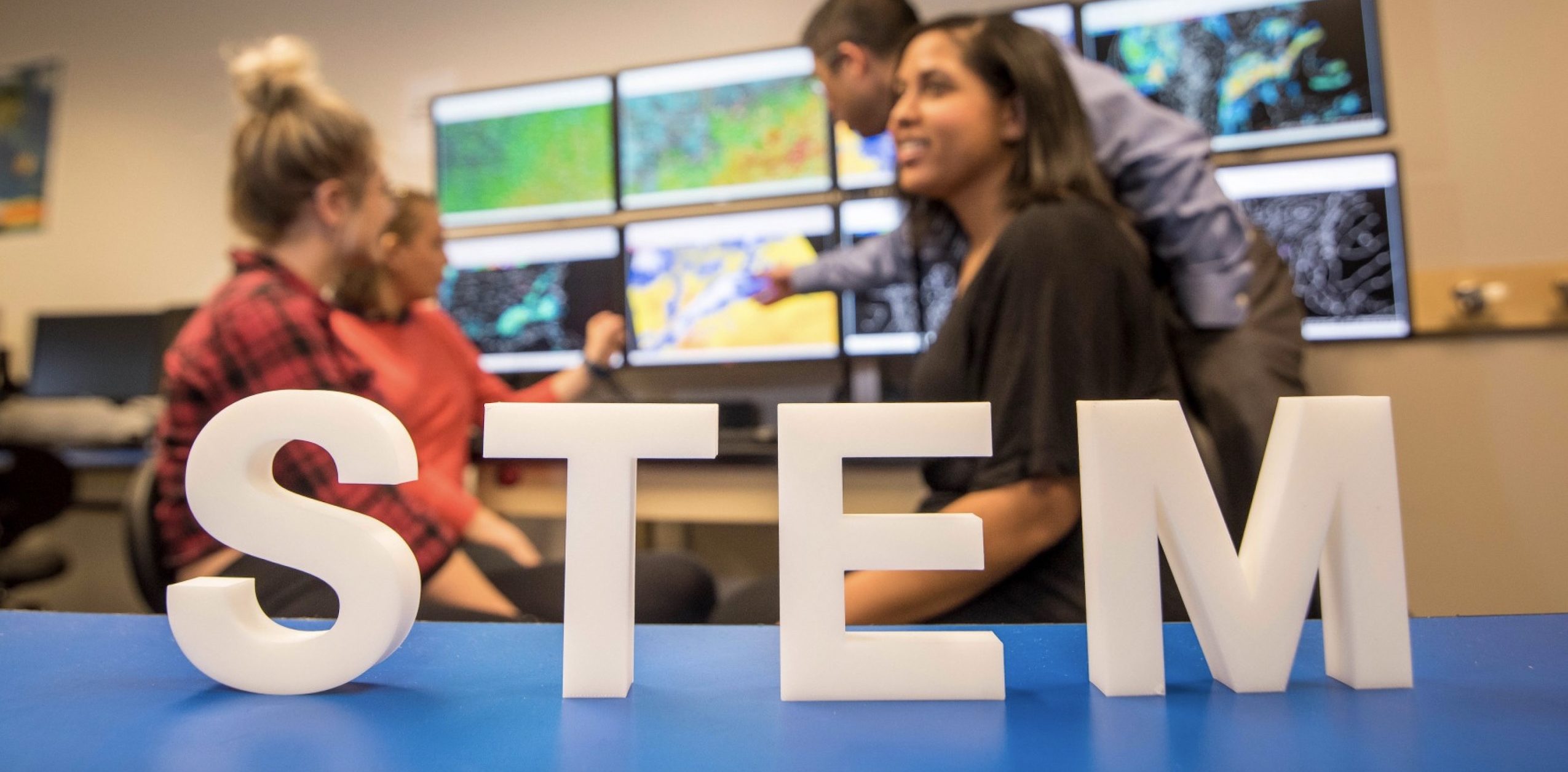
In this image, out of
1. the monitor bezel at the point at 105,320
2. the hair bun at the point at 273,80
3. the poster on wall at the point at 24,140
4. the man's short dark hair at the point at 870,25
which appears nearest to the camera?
the hair bun at the point at 273,80

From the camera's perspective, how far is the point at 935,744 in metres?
0.47

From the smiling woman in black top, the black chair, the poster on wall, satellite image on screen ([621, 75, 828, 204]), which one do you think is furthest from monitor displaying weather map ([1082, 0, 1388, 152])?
the poster on wall

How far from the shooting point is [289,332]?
50.3 inches

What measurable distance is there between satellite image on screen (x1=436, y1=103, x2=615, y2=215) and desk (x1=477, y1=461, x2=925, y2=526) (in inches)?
35.7

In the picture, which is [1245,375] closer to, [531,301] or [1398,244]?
[1398,244]

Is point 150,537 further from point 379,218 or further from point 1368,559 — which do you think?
point 1368,559

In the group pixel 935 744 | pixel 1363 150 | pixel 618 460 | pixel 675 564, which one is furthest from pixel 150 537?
pixel 1363 150

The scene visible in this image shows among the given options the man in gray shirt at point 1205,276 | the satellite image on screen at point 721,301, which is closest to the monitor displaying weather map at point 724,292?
the satellite image on screen at point 721,301

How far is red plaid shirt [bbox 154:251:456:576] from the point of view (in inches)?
49.8

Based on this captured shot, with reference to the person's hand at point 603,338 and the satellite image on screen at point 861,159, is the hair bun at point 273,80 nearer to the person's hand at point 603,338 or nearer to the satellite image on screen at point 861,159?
the person's hand at point 603,338

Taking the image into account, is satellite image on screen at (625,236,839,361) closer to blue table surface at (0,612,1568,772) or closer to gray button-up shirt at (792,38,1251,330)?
gray button-up shirt at (792,38,1251,330)

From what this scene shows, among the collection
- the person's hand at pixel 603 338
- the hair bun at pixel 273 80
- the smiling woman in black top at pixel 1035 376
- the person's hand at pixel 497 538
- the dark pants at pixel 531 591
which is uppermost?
the hair bun at pixel 273 80

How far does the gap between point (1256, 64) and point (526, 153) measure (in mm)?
2168

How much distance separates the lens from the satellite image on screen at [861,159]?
237 centimetres
